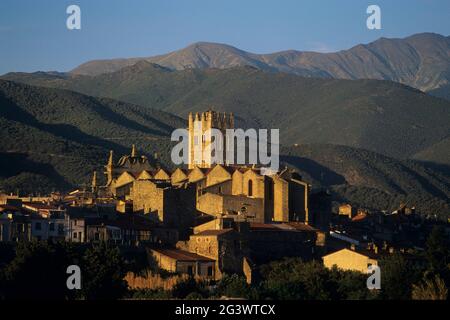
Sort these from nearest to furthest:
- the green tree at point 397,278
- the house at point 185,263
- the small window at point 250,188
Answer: the green tree at point 397,278 → the house at point 185,263 → the small window at point 250,188

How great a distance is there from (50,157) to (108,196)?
40.2 metres

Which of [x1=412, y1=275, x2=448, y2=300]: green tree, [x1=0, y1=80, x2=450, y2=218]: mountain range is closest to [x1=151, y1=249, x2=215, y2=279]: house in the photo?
[x1=412, y1=275, x2=448, y2=300]: green tree

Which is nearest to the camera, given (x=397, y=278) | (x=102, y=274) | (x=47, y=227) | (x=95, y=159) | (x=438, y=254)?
(x=102, y=274)

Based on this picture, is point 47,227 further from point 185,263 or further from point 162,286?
point 162,286

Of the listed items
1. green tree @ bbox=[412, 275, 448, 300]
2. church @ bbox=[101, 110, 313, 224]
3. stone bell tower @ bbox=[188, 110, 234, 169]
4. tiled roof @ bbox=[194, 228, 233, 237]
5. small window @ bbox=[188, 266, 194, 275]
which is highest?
stone bell tower @ bbox=[188, 110, 234, 169]

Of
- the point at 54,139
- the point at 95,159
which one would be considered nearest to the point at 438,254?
the point at 95,159

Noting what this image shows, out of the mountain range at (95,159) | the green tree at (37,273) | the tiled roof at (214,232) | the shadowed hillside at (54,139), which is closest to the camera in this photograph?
the green tree at (37,273)

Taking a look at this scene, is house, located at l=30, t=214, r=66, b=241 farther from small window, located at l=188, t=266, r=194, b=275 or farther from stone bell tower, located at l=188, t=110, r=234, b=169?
stone bell tower, located at l=188, t=110, r=234, b=169

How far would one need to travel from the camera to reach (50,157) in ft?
458

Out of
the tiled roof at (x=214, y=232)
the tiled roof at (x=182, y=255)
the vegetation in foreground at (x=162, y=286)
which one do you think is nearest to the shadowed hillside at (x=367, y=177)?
the tiled roof at (x=214, y=232)

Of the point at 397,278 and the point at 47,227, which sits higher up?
the point at 47,227

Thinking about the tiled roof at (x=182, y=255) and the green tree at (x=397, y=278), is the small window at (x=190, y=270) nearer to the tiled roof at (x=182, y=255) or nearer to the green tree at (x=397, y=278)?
the tiled roof at (x=182, y=255)
